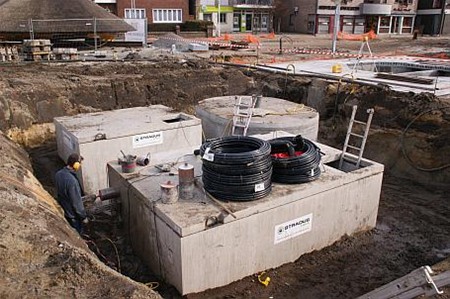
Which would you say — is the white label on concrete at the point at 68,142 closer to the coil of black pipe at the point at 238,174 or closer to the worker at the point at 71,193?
the worker at the point at 71,193

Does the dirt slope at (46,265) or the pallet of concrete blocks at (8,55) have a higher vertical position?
the pallet of concrete blocks at (8,55)

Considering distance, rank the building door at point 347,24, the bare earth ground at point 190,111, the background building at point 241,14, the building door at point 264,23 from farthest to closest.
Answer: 1. the building door at point 264,23
2. the building door at point 347,24
3. the background building at point 241,14
4. the bare earth ground at point 190,111

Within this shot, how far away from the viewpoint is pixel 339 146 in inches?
515

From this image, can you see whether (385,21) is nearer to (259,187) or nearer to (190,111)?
(190,111)

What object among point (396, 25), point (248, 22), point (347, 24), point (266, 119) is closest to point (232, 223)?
point (266, 119)

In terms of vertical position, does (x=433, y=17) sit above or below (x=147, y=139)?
above

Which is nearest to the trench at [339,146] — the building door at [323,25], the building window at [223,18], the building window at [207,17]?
the building window at [207,17]

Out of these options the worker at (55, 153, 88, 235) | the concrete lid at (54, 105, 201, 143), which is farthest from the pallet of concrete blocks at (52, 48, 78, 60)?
the worker at (55, 153, 88, 235)

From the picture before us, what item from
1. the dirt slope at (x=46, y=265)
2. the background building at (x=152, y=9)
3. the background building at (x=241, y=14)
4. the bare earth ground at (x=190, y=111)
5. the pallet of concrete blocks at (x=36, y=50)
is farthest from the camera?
the background building at (x=241, y=14)

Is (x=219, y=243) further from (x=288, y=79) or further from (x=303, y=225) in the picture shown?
(x=288, y=79)

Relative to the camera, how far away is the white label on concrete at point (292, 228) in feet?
21.1

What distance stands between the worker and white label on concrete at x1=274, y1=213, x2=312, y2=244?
320cm

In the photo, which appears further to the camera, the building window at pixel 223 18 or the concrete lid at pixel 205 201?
the building window at pixel 223 18

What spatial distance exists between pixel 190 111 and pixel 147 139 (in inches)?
239
